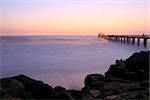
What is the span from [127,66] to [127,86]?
2203 millimetres

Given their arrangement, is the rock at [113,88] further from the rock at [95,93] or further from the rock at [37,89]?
the rock at [37,89]

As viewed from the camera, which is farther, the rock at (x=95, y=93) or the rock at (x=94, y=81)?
the rock at (x=94, y=81)

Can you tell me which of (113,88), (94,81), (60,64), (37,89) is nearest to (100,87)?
(113,88)

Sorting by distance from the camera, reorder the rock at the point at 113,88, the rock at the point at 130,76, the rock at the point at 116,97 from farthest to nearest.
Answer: the rock at the point at 130,76
the rock at the point at 113,88
the rock at the point at 116,97

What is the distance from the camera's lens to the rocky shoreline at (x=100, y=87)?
19.5 ft

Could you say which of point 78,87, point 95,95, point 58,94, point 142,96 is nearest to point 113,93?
point 95,95

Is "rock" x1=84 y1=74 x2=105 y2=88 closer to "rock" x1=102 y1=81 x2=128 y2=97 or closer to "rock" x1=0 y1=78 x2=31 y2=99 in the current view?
"rock" x1=102 y1=81 x2=128 y2=97

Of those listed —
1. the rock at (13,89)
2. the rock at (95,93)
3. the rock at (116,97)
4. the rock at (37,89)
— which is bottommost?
the rock at (95,93)

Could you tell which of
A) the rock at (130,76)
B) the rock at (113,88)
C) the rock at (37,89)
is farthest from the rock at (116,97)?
the rock at (130,76)

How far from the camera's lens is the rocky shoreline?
5.95 m

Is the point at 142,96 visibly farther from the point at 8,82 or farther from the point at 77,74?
the point at 77,74

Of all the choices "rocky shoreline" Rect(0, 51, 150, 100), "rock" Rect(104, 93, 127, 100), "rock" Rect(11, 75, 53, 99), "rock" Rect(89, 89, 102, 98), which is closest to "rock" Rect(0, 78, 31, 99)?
"rocky shoreline" Rect(0, 51, 150, 100)

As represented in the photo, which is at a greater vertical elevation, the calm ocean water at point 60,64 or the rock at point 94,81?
the rock at point 94,81

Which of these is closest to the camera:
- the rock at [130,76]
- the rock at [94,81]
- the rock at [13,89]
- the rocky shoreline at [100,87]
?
the rock at [13,89]
